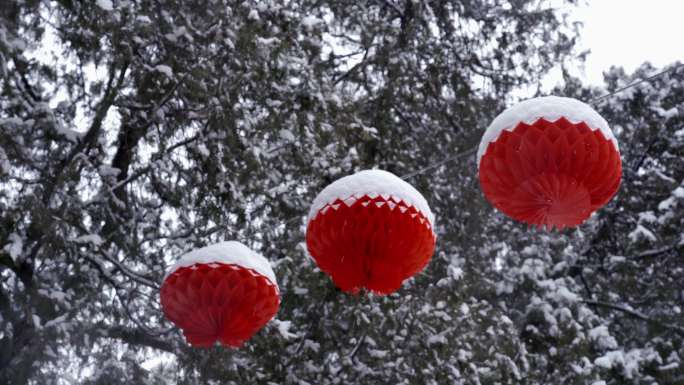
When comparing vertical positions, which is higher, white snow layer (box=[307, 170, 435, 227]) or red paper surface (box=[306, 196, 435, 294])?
white snow layer (box=[307, 170, 435, 227])

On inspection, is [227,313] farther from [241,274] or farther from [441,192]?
[441,192]

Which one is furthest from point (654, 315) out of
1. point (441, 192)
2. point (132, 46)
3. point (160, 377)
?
point (132, 46)

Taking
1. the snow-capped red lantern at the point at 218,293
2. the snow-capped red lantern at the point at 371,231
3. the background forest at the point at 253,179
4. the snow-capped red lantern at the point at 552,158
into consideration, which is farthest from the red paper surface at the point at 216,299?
the background forest at the point at 253,179

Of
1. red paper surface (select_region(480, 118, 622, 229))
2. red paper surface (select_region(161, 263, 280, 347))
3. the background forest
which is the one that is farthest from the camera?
the background forest

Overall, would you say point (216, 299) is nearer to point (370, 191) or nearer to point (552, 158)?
point (370, 191)

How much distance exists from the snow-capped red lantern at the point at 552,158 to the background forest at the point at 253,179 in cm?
345

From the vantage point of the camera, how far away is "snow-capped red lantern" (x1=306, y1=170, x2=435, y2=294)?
3463 mm

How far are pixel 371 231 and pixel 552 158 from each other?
83 centimetres

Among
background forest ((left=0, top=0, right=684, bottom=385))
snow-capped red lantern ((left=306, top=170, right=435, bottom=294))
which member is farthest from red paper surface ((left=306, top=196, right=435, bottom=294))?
background forest ((left=0, top=0, right=684, bottom=385))

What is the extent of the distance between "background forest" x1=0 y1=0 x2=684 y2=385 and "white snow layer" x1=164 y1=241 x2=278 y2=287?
80.6 inches

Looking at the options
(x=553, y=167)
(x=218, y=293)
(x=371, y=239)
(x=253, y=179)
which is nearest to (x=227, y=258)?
(x=218, y=293)

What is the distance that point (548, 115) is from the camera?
3.23 metres

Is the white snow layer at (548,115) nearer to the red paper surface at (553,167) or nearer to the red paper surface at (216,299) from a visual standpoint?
the red paper surface at (553,167)

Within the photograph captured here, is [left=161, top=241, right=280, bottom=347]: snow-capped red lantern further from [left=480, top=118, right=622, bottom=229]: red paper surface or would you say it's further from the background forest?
the background forest
